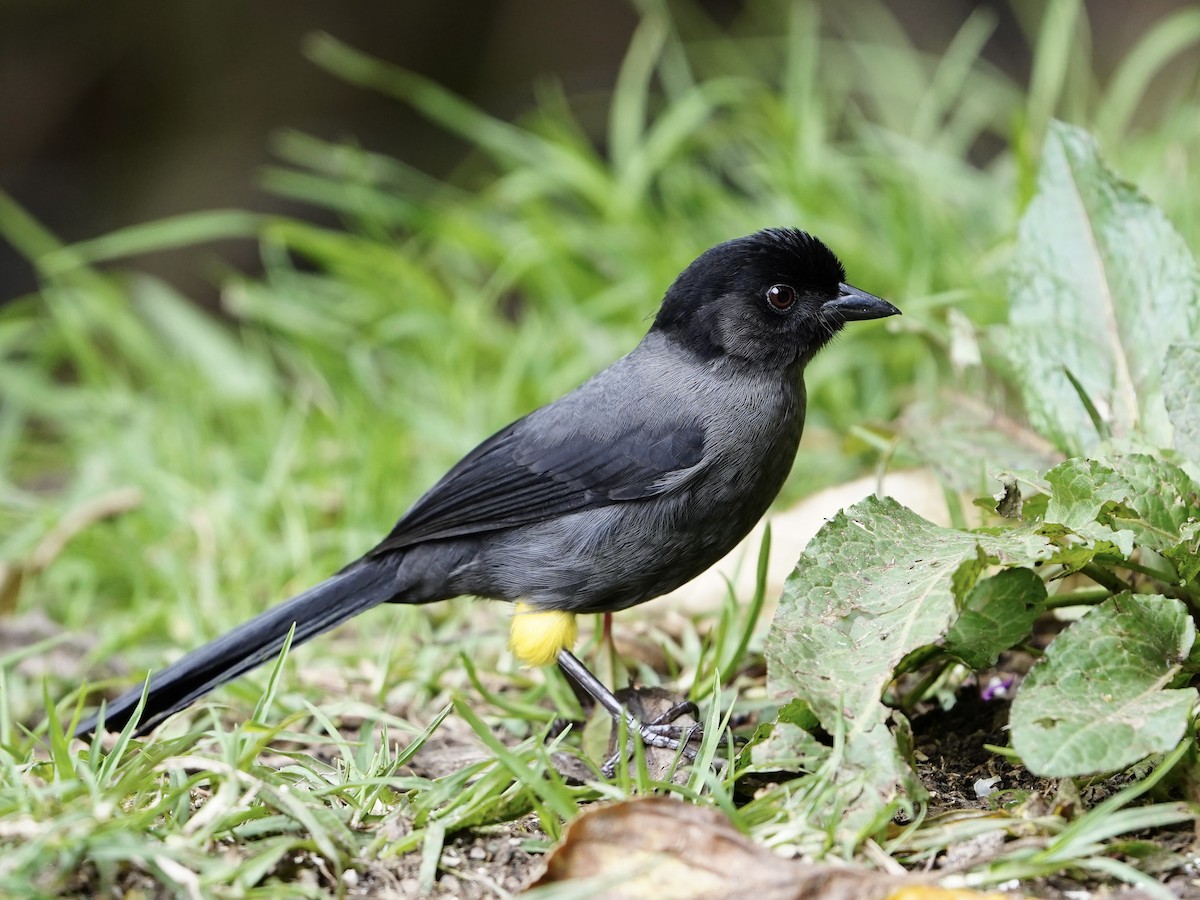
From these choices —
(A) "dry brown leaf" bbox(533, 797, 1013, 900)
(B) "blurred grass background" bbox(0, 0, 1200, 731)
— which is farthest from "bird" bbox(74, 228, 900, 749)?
(A) "dry brown leaf" bbox(533, 797, 1013, 900)

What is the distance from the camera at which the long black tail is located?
3197 mm

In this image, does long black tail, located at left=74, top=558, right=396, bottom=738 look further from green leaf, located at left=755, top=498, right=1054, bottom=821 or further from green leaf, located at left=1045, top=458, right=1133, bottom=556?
green leaf, located at left=1045, top=458, right=1133, bottom=556

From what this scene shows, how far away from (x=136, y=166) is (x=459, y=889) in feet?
27.5

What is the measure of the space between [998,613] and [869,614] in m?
0.27

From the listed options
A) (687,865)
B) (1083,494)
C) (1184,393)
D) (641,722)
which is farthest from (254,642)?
(1184,393)

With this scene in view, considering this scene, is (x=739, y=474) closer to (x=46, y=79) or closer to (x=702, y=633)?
(x=702, y=633)

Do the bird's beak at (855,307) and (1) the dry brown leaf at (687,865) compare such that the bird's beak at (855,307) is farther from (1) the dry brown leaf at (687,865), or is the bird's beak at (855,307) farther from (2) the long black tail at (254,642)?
(1) the dry brown leaf at (687,865)

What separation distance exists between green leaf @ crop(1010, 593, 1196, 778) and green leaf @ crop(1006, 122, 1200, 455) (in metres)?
0.74

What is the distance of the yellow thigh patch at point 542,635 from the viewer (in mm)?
3314

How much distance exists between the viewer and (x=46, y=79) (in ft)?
29.8

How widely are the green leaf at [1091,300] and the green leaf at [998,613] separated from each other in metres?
0.73

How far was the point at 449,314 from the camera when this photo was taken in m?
5.92

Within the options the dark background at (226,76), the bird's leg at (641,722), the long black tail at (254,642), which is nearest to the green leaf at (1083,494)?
the bird's leg at (641,722)

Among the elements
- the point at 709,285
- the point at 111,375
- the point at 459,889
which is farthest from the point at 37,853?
the point at 111,375
